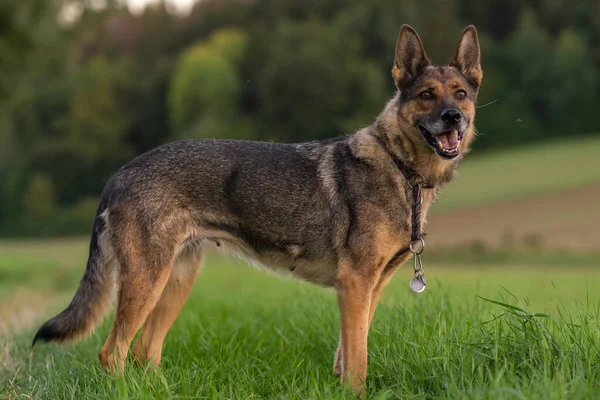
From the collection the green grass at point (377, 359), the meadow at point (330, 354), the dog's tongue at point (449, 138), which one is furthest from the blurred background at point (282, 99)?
the dog's tongue at point (449, 138)

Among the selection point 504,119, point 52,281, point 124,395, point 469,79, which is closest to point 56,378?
point 124,395

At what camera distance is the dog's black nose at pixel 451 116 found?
16.7 ft

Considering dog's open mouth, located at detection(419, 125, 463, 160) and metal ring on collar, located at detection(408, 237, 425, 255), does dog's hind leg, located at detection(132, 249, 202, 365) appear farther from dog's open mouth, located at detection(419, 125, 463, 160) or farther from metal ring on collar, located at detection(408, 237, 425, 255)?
dog's open mouth, located at detection(419, 125, 463, 160)

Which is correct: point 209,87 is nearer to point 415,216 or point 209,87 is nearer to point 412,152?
point 412,152

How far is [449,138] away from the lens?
17.1 feet

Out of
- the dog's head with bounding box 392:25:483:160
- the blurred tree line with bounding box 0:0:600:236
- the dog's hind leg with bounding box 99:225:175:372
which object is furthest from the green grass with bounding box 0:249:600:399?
the blurred tree line with bounding box 0:0:600:236

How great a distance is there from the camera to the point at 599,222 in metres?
24.4

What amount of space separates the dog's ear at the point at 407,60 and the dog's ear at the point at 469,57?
0.94 feet

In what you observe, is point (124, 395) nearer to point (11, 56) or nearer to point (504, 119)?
point (11, 56)

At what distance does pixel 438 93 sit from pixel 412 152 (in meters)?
0.49

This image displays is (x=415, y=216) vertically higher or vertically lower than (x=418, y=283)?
higher

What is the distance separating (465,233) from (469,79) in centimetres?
1962

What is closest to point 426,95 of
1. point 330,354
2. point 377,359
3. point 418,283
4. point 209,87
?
point 418,283

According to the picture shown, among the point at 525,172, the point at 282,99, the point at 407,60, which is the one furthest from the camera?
the point at 525,172
